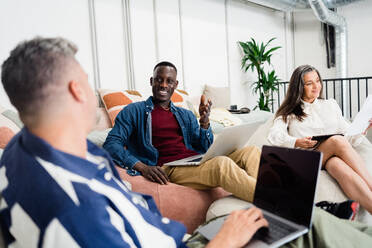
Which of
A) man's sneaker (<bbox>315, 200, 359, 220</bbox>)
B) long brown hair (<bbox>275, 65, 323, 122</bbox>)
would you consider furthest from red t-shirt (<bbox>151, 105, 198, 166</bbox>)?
man's sneaker (<bbox>315, 200, 359, 220</bbox>)

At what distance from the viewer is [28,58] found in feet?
2.10

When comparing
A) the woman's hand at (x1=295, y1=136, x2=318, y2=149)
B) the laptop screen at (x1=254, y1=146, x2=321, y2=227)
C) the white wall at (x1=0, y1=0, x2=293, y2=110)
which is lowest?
the woman's hand at (x1=295, y1=136, x2=318, y2=149)

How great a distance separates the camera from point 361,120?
194 centimetres

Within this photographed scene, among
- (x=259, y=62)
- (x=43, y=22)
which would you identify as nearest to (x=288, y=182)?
(x=43, y=22)

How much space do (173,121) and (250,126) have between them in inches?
24.6

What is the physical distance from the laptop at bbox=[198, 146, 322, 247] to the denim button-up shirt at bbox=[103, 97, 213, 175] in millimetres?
948

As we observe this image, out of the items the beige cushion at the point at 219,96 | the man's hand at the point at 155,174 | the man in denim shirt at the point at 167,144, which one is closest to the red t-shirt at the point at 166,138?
the man in denim shirt at the point at 167,144

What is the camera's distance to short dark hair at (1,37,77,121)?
638mm

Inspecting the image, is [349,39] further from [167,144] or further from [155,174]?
[155,174]

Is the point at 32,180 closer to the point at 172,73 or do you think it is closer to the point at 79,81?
the point at 79,81

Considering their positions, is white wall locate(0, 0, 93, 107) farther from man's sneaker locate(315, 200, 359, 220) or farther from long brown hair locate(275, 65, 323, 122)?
man's sneaker locate(315, 200, 359, 220)

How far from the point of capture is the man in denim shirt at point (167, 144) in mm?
1604

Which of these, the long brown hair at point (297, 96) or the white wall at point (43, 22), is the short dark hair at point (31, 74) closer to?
the long brown hair at point (297, 96)

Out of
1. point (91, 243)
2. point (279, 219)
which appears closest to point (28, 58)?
point (91, 243)
